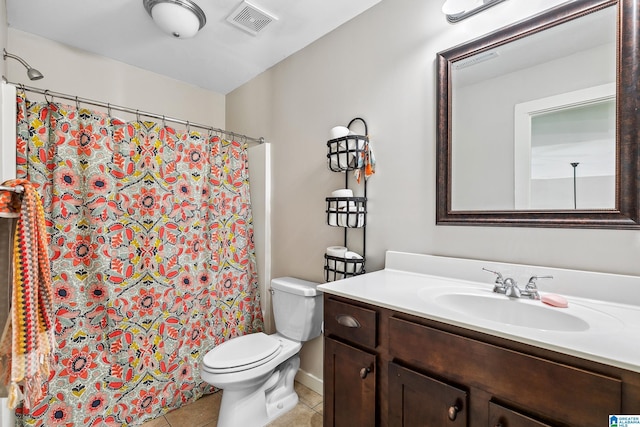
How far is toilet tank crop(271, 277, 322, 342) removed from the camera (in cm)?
177

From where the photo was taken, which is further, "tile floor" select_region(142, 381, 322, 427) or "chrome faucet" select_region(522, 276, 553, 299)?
"tile floor" select_region(142, 381, 322, 427)

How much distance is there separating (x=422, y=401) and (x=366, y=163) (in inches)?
43.0

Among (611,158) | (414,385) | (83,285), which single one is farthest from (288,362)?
(611,158)

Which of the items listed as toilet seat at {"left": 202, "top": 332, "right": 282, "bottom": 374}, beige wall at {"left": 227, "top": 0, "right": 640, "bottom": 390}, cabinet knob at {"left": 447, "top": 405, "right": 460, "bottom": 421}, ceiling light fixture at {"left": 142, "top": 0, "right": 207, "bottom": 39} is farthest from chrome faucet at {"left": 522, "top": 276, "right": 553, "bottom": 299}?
ceiling light fixture at {"left": 142, "top": 0, "right": 207, "bottom": 39}

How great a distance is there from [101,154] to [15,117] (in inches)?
14.2

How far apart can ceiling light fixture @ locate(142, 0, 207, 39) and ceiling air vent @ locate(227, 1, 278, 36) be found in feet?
0.61

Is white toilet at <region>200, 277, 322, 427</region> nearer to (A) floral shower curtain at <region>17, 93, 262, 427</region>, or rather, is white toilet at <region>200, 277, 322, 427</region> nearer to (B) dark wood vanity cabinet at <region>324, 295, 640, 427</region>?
(A) floral shower curtain at <region>17, 93, 262, 427</region>

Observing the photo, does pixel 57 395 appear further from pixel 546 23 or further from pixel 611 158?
pixel 546 23

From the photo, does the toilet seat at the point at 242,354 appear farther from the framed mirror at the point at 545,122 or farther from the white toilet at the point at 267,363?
the framed mirror at the point at 545,122

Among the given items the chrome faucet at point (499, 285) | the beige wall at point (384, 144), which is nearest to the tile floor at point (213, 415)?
the beige wall at point (384, 144)

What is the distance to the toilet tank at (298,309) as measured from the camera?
1773 mm

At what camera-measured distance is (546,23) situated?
3.60 feet

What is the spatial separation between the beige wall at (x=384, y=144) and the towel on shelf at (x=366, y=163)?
4 centimetres

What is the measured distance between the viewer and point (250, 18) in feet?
5.65
